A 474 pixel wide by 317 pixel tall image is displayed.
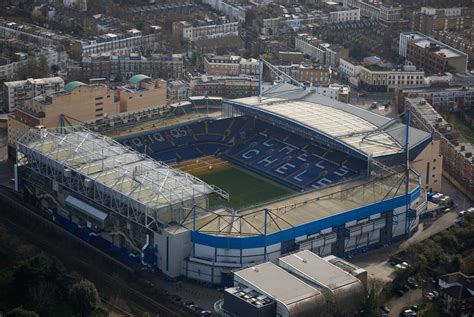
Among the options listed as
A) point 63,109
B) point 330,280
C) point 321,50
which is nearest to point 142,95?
point 63,109

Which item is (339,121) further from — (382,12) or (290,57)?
(382,12)

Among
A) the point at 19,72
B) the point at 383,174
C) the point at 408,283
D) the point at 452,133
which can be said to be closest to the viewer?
the point at 408,283

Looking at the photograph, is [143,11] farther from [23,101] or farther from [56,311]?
[56,311]

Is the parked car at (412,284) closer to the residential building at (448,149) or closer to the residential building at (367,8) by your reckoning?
the residential building at (448,149)

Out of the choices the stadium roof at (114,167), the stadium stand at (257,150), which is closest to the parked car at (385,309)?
the stadium roof at (114,167)

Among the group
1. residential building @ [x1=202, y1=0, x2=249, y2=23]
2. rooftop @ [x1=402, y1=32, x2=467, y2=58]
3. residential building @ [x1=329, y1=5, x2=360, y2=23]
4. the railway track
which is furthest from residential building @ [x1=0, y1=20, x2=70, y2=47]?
rooftop @ [x1=402, y1=32, x2=467, y2=58]

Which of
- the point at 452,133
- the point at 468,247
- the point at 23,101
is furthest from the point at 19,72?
the point at 468,247
